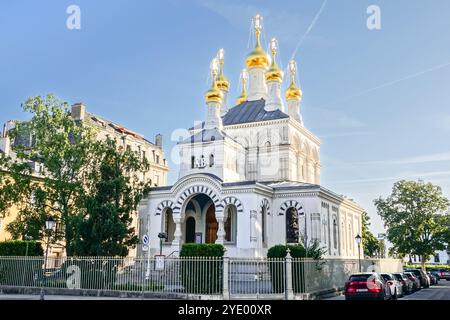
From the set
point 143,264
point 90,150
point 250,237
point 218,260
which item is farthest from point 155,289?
point 90,150

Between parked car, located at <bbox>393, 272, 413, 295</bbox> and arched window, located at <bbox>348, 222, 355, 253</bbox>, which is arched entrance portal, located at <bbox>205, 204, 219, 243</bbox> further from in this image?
parked car, located at <bbox>393, 272, 413, 295</bbox>

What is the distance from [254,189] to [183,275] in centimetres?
1040

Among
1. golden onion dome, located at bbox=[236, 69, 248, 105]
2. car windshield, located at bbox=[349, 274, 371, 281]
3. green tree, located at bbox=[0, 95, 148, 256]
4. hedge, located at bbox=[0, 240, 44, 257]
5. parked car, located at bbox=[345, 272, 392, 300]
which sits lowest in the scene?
parked car, located at bbox=[345, 272, 392, 300]

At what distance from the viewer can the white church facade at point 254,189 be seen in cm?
2905

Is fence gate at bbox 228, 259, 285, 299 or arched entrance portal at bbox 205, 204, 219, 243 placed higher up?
arched entrance portal at bbox 205, 204, 219, 243

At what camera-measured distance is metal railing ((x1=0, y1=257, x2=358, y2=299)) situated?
18578 millimetres

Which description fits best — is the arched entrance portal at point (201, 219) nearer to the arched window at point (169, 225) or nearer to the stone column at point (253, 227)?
the arched window at point (169, 225)

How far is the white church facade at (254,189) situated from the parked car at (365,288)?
10.2 m

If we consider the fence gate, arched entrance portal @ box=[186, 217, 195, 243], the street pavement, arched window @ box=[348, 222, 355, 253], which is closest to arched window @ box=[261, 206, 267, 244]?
arched entrance portal @ box=[186, 217, 195, 243]

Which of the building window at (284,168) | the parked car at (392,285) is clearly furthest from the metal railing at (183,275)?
the building window at (284,168)

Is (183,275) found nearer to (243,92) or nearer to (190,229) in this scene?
(190,229)

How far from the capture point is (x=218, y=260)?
1861cm

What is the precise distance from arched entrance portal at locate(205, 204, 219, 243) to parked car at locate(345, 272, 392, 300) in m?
16.2
